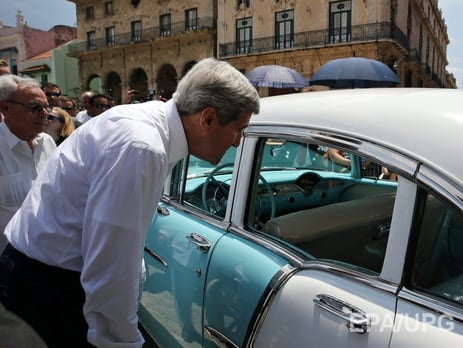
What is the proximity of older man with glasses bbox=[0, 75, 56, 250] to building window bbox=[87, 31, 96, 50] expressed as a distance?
36.5 metres

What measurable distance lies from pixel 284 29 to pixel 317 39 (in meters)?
2.70

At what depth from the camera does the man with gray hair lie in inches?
46.1

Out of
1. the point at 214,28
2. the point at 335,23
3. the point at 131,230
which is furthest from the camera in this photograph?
the point at 214,28

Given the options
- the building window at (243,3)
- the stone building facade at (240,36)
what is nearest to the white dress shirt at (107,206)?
the stone building facade at (240,36)

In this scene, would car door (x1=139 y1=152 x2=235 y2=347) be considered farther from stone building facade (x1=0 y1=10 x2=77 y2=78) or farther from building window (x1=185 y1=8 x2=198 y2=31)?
stone building facade (x1=0 y1=10 x2=77 y2=78)

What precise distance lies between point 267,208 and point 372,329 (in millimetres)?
1132

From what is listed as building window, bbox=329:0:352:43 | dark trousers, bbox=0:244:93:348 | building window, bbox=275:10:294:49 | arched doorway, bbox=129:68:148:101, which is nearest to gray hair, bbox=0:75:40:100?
dark trousers, bbox=0:244:93:348

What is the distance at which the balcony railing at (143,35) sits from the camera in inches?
1155

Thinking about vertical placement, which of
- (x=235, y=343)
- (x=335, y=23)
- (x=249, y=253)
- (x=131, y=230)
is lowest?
(x=235, y=343)

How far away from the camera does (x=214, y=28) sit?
1154 inches

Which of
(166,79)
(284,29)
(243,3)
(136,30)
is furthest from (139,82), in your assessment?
(284,29)

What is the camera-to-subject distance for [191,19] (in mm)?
30344

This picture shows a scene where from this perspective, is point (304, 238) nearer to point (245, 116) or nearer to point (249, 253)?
point (249, 253)

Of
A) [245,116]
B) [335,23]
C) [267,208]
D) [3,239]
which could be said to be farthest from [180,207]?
[335,23]
